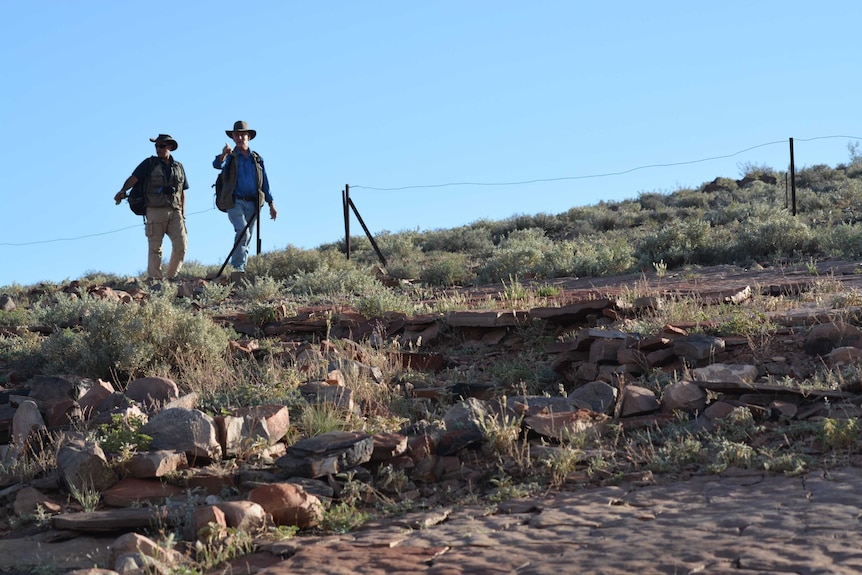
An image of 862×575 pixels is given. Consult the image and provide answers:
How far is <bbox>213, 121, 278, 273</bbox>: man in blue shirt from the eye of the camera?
14.1 m

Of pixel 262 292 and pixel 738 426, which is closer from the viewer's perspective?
pixel 738 426

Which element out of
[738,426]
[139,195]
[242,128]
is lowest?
[738,426]

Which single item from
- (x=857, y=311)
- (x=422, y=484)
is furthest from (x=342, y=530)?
(x=857, y=311)

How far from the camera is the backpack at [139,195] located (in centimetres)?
1385

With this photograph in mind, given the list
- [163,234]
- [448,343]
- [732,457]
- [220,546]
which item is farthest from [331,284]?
[220,546]

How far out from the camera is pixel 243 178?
1414cm

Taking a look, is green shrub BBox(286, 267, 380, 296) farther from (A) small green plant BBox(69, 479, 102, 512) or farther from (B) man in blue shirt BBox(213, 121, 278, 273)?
(A) small green plant BBox(69, 479, 102, 512)

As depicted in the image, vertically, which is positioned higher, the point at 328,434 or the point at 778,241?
Result: the point at 778,241

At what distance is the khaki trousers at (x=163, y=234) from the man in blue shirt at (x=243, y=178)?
759 mm

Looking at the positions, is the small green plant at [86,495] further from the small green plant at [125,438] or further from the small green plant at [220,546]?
the small green plant at [220,546]

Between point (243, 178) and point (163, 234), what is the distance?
5.05 ft

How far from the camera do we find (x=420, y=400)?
7078 mm

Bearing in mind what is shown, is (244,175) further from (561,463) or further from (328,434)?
(561,463)

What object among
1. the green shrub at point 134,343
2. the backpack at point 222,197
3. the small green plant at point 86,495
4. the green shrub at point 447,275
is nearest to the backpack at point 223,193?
the backpack at point 222,197
